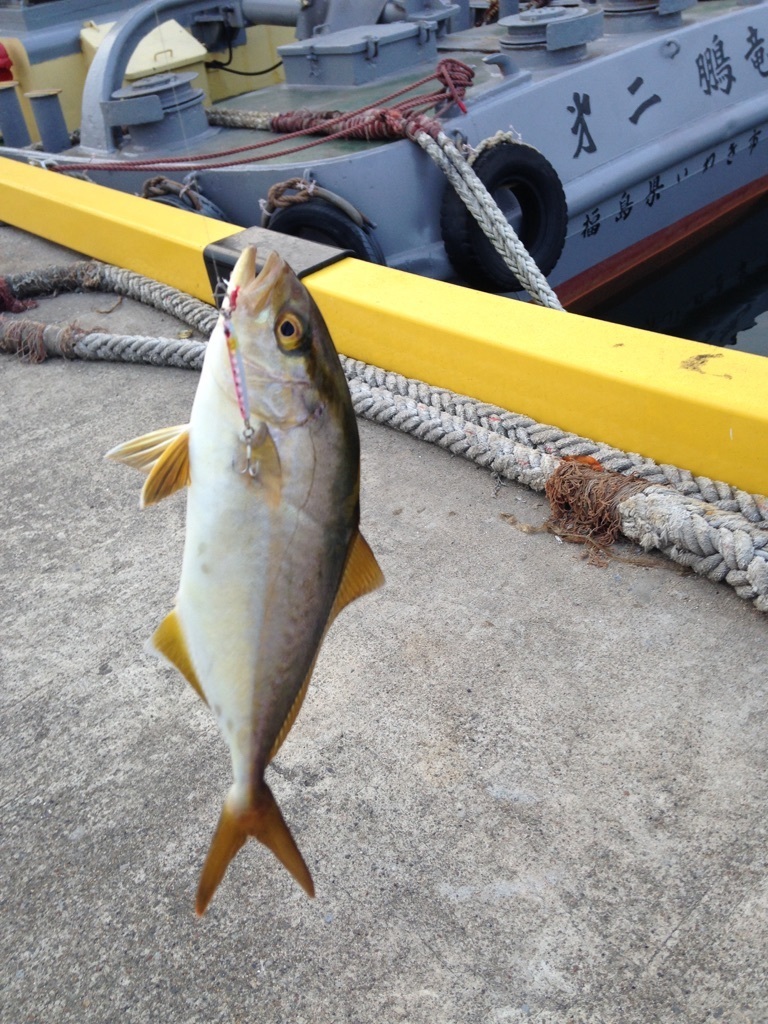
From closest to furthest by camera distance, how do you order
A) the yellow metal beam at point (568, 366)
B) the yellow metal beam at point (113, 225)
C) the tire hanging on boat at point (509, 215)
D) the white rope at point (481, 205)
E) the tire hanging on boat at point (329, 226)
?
the yellow metal beam at point (568, 366), the yellow metal beam at point (113, 225), the white rope at point (481, 205), the tire hanging on boat at point (329, 226), the tire hanging on boat at point (509, 215)

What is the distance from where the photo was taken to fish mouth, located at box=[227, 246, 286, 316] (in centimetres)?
135

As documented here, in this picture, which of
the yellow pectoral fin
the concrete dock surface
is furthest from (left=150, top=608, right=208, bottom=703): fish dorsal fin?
the concrete dock surface

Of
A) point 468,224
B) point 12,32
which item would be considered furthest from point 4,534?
point 12,32

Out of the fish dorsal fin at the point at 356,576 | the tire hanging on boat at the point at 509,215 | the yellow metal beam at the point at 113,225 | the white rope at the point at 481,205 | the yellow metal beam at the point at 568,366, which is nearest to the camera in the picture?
the fish dorsal fin at the point at 356,576

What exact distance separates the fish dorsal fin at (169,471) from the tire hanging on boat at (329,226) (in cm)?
341

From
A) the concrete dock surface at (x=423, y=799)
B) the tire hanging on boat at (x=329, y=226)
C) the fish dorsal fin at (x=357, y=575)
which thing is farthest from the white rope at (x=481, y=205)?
the fish dorsal fin at (x=357, y=575)

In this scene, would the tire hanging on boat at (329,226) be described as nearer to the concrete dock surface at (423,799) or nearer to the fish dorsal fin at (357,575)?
the concrete dock surface at (423,799)

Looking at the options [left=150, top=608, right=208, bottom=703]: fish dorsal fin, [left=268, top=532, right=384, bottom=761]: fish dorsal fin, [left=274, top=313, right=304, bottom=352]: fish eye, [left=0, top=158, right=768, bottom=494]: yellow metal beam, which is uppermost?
[left=274, top=313, right=304, bottom=352]: fish eye

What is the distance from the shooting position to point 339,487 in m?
1.39

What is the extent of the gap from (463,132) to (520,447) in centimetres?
271

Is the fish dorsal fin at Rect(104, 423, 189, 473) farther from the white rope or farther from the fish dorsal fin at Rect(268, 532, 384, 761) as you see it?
the white rope

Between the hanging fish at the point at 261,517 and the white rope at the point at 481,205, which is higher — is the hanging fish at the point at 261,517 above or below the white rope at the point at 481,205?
above

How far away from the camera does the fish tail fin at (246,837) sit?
1.41 m

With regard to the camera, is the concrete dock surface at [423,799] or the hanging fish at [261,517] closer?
the hanging fish at [261,517]
